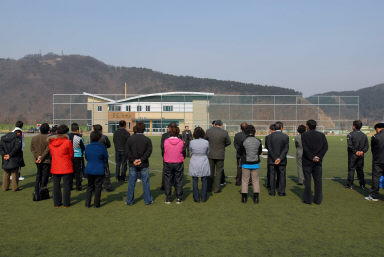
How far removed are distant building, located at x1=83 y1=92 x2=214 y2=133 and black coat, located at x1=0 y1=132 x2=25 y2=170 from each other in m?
37.7

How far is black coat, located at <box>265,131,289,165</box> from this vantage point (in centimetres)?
832

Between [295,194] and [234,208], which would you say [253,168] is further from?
[295,194]

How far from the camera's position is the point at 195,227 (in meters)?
5.74

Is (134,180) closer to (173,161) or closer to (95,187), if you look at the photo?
(95,187)

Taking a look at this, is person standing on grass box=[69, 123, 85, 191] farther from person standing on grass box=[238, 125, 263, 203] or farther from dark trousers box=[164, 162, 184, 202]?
person standing on grass box=[238, 125, 263, 203]

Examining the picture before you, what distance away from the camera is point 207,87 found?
14000 centimetres

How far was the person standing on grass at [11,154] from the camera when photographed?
8.70 m

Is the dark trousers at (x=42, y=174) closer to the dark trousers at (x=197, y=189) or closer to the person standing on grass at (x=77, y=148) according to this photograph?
the person standing on grass at (x=77, y=148)

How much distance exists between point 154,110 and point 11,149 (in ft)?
143

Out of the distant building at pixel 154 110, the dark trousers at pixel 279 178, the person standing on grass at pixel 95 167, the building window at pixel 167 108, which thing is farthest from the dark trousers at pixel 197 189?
the building window at pixel 167 108

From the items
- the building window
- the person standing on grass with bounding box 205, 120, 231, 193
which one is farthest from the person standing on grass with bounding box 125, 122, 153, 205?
the building window

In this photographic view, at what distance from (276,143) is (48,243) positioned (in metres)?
5.73

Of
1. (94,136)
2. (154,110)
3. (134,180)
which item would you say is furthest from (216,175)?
(154,110)

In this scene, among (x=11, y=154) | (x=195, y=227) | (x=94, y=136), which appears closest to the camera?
(x=195, y=227)
